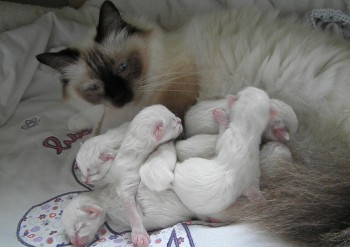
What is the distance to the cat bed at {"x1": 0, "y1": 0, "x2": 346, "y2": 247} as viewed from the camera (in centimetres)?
124

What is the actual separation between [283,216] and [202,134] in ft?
1.50

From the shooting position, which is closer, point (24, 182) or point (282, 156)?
point (282, 156)

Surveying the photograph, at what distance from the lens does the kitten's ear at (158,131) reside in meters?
1.32

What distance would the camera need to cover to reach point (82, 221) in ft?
4.11

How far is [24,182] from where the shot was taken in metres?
1.58

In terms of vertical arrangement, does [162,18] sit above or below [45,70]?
above

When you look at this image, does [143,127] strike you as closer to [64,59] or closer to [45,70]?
[64,59]

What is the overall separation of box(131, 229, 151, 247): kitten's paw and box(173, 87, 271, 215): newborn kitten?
6.3 inches

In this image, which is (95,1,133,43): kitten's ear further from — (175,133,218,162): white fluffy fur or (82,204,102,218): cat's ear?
(82,204,102,218): cat's ear

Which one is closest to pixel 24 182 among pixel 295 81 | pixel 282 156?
pixel 282 156

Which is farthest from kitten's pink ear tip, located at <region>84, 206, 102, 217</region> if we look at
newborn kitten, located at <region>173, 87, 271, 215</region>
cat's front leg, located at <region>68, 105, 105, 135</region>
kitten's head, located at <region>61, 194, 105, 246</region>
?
cat's front leg, located at <region>68, 105, 105, 135</region>

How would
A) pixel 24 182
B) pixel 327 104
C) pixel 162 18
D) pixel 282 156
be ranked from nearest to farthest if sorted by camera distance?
1. pixel 282 156
2. pixel 327 104
3. pixel 24 182
4. pixel 162 18

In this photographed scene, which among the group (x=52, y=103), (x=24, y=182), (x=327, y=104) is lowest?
(x=24, y=182)

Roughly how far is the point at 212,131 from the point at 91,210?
1.70ft
